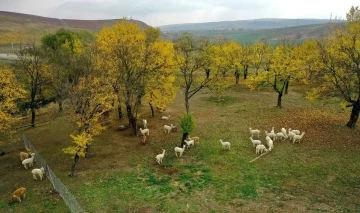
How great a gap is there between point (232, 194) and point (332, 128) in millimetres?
20330

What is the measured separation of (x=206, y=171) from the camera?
26703mm

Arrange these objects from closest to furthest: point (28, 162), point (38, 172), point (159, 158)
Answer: point (38, 172) → point (28, 162) → point (159, 158)

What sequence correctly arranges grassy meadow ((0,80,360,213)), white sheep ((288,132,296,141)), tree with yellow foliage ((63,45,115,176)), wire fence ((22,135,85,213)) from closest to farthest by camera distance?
1. wire fence ((22,135,85,213))
2. grassy meadow ((0,80,360,213))
3. tree with yellow foliage ((63,45,115,176))
4. white sheep ((288,132,296,141))

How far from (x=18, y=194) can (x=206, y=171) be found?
15.1 metres

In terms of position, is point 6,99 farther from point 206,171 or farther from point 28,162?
point 206,171

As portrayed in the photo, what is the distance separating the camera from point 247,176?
25391 millimetres

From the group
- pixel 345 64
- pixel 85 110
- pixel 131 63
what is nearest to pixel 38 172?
pixel 85 110

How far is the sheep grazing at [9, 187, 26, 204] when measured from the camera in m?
22.7

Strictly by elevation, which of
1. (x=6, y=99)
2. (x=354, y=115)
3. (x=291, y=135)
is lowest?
(x=291, y=135)

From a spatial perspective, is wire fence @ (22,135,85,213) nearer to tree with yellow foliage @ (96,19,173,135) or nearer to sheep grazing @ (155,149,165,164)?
sheep grazing @ (155,149,165,164)

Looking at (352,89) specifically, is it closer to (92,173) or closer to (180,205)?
(180,205)

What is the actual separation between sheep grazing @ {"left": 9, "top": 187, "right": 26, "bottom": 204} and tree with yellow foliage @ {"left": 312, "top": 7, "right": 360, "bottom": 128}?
32431mm

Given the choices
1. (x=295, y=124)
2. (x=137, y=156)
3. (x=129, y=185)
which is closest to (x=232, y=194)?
(x=129, y=185)

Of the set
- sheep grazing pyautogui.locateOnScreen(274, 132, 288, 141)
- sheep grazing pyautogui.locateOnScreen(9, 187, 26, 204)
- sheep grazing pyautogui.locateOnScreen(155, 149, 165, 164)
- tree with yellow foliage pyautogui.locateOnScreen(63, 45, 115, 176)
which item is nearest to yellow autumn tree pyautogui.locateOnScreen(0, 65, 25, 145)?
tree with yellow foliage pyautogui.locateOnScreen(63, 45, 115, 176)
